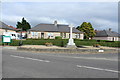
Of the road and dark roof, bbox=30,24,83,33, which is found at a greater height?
dark roof, bbox=30,24,83,33

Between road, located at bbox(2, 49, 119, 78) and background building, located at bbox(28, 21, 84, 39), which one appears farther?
background building, located at bbox(28, 21, 84, 39)

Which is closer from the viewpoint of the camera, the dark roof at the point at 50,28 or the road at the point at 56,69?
the road at the point at 56,69

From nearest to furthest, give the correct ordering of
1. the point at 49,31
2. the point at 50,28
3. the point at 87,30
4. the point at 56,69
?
the point at 56,69 → the point at 49,31 → the point at 50,28 → the point at 87,30

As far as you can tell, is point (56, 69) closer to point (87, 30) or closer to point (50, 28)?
point (50, 28)

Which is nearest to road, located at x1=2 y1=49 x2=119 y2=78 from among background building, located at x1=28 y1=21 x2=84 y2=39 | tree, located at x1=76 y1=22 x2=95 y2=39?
background building, located at x1=28 y1=21 x2=84 y2=39

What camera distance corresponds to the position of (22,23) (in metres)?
92.0

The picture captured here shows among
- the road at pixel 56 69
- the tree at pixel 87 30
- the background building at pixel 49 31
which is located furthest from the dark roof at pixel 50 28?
the road at pixel 56 69

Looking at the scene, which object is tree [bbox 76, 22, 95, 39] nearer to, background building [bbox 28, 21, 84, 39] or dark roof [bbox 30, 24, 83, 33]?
background building [bbox 28, 21, 84, 39]

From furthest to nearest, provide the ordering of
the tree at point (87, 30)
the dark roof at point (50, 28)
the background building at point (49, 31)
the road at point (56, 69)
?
the tree at point (87, 30), the dark roof at point (50, 28), the background building at point (49, 31), the road at point (56, 69)

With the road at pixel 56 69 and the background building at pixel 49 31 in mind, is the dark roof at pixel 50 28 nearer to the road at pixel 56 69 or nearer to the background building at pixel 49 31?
the background building at pixel 49 31

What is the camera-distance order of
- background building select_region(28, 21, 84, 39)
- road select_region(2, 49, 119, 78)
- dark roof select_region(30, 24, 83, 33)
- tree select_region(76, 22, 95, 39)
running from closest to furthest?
road select_region(2, 49, 119, 78)
background building select_region(28, 21, 84, 39)
dark roof select_region(30, 24, 83, 33)
tree select_region(76, 22, 95, 39)

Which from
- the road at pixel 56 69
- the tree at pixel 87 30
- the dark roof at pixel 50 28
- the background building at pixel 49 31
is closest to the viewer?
the road at pixel 56 69

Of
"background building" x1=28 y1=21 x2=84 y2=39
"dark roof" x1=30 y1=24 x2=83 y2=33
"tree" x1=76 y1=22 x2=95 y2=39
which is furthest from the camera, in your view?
"tree" x1=76 y1=22 x2=95 y2=39

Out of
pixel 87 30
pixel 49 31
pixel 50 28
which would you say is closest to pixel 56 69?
pixel 49 31
